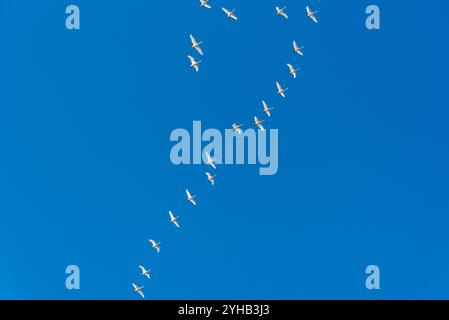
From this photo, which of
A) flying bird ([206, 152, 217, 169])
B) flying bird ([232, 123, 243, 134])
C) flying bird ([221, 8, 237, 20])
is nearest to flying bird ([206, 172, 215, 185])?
flying bird ([206, 152, 217, 169])

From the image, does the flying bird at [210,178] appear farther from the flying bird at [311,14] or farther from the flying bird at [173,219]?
the flying bird at [311,14]

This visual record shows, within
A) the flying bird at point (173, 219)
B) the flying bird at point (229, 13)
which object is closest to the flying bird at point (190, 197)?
the flying bird at point (173, 219)

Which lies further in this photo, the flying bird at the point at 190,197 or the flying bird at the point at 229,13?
the flying bird at the point at 229,13

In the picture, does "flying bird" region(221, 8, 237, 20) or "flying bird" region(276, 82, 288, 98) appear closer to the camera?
"flying bird" region(276, 82, 288, 98)

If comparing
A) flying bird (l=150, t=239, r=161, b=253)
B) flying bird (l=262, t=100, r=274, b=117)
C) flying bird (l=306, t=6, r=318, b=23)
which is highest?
flying bird (l=306, t=6, r=318, b=23)

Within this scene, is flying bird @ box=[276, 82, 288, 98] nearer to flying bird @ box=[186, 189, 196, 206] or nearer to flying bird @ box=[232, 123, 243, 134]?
flying bird @ box=[232, 123, 243, 134]

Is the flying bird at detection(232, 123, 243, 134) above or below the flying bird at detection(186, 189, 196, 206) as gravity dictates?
above

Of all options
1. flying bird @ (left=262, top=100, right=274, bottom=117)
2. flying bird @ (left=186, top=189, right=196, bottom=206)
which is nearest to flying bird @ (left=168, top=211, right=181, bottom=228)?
flying bird @ (left=186, top=189, right=196, bottom=206)

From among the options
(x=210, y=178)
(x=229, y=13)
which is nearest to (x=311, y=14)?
(x=229, y=13)

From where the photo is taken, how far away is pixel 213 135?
88.2 ft
